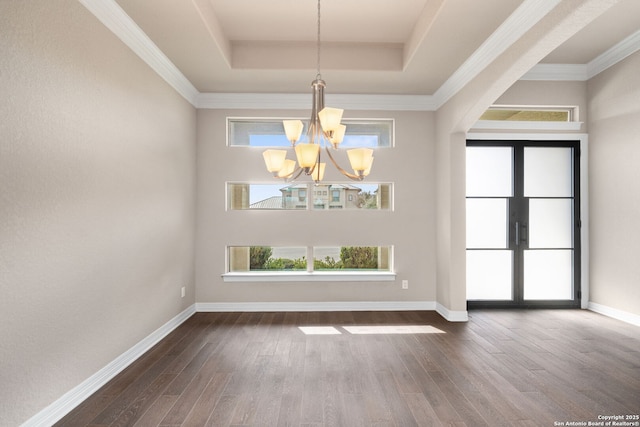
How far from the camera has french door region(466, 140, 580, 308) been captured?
464 centimetres

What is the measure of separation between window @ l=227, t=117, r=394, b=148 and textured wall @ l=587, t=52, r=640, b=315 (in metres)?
2.61

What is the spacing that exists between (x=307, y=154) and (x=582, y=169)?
Result: 4.21 metres

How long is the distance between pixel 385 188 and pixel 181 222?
8.69 feet

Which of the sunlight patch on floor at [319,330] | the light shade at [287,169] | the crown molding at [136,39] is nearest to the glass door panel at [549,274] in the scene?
the sunlight patch on floor at [319,330]

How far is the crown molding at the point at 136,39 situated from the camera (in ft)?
8.24

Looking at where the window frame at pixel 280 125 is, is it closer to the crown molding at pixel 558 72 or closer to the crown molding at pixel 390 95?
the crown molding at pixel 390 95

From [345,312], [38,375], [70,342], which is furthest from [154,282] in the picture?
[345,312]

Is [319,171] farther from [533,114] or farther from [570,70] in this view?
[570,70]

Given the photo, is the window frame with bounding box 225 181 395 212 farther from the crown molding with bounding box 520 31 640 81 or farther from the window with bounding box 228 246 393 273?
the crown molding with bounding box 520 31 640 81

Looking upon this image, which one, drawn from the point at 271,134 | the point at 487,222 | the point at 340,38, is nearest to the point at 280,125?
the point at 271,134

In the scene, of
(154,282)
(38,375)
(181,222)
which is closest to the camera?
(38,375)

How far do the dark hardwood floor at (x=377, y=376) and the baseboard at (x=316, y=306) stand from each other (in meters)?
0.46

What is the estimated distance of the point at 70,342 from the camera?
2.23 meters

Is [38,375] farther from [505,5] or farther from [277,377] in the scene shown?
[505,5]
